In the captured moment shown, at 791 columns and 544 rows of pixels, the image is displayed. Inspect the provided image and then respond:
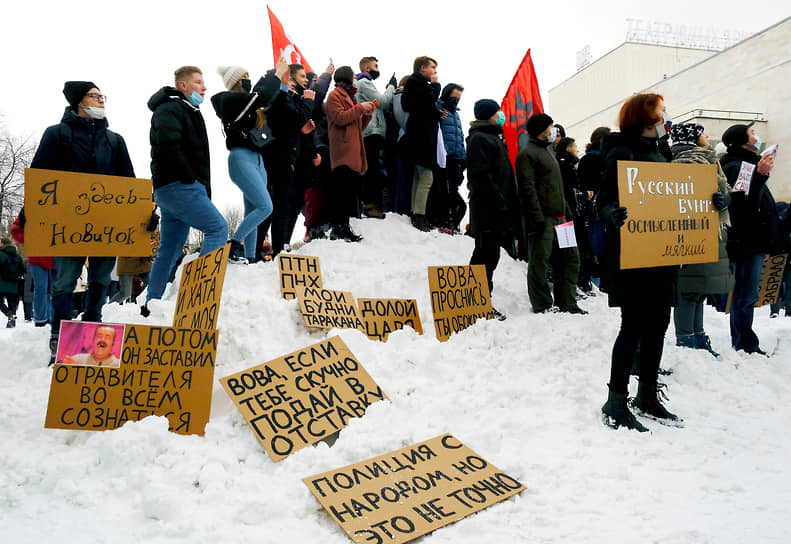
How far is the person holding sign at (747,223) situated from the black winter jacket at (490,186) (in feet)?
6.49

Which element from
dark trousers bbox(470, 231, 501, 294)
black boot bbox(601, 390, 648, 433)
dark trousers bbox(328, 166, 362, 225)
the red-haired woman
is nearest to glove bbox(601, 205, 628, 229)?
the red-haired woman

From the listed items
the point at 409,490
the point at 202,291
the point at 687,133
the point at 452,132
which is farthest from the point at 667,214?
the point at 452,132

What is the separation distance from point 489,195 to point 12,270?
29.6 feet

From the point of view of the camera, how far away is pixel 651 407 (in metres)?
3.61

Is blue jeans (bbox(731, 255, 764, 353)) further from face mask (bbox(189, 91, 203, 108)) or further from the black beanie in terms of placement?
face mask (bbox(189, 91, 203, 108))

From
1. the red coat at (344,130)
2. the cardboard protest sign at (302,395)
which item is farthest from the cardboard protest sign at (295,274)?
the red coat at (344,130)

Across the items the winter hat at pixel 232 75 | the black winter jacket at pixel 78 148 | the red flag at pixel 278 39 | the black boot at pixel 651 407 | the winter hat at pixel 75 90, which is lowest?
the black boot at pixel 651 407

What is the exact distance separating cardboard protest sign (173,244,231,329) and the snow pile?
441mm

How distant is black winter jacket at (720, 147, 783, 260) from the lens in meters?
5.29

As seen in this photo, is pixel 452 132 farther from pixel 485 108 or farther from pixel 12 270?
pixel 12 270

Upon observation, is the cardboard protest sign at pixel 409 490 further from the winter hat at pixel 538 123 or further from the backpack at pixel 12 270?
the backpack at pixel 12 270

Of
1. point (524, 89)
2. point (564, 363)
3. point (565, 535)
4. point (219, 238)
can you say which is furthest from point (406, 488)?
point (524, 89)

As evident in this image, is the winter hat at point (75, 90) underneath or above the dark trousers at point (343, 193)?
above

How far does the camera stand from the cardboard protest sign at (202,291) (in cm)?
337
